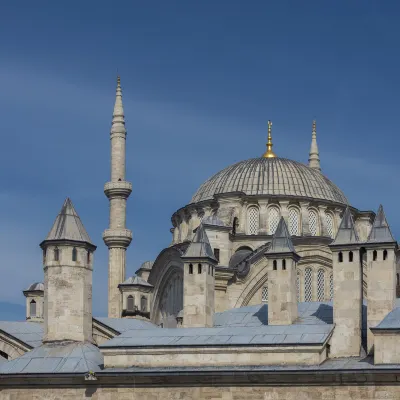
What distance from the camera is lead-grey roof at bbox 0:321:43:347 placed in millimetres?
45625

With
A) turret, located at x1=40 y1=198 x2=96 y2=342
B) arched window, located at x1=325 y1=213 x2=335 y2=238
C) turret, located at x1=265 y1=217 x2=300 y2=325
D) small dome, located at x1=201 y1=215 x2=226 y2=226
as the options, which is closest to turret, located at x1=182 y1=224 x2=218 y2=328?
turret, located at x1=265 y1=217 x2=300 y2=325

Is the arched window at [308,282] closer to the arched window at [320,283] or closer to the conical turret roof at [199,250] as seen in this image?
the arched window at [320,283]

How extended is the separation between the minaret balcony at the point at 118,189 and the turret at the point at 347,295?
27.5 metres

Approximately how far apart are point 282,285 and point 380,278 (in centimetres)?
368

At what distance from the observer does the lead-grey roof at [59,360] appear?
37.4 meters

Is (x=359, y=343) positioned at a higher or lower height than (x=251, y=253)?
lower

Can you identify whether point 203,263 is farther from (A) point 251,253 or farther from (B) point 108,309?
(B) point 108,309

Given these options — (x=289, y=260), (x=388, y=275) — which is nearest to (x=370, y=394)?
(x=388, y=275)

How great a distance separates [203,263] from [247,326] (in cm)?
345

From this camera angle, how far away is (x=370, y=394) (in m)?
33.8

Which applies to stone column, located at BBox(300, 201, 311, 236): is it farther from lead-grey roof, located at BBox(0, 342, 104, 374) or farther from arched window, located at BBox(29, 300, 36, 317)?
lead-grey roof, located at BBox(0, 342, 104, 374)

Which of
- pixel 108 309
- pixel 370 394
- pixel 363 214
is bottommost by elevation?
pixel 370 394

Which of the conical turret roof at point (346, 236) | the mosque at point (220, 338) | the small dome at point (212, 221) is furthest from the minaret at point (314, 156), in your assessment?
the conical turret roof at point (346, 236)

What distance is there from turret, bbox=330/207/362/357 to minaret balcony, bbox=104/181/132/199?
27.5 metres
